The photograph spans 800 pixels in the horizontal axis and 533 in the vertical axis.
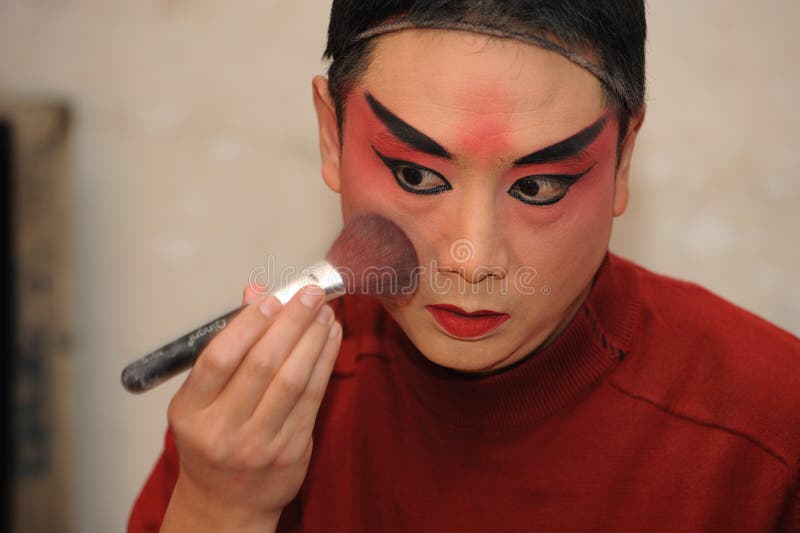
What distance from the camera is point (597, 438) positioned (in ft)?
2.78

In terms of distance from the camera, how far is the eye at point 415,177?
746mm

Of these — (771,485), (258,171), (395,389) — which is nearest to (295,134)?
(258,171)

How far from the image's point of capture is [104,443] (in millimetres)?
1450

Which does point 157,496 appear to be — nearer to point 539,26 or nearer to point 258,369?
point 258,369

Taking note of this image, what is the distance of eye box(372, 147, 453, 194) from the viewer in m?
0.75

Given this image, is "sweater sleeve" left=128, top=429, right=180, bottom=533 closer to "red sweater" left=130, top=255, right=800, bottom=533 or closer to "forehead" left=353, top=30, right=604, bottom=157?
"red sweater" left=130, top=255, right=800, bottom=533

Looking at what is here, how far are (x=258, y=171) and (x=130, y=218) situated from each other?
8.9 inches

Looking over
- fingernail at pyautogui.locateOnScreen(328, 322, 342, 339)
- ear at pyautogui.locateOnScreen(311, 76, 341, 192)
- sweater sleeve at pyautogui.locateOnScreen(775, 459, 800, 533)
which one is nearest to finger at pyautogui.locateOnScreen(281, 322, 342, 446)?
fingernail at pyautogui.locateOnScreen(328, 322, 342, 339)

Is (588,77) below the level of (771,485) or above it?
above

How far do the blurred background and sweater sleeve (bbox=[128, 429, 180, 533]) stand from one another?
45 centimetres

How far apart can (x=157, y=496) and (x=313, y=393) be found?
1.07 feet

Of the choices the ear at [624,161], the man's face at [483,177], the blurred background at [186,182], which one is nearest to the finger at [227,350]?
the man's face at [483,177]

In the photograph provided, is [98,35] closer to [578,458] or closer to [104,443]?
[104,443]

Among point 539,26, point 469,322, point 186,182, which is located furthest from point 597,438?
point 186,182
